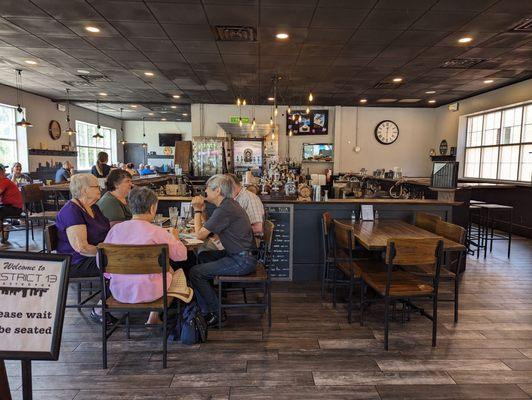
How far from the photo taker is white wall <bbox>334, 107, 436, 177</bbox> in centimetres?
1098

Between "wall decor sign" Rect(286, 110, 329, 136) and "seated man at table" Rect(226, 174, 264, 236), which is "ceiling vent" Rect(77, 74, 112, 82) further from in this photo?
"seated man at table" Rect(226, 174, 264, 236)

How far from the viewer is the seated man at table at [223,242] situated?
10.0 ft

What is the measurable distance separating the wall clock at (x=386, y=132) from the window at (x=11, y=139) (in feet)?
32.9

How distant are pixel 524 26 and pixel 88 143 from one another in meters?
13.9

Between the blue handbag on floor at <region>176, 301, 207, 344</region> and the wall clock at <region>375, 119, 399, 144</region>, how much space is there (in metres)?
9.46

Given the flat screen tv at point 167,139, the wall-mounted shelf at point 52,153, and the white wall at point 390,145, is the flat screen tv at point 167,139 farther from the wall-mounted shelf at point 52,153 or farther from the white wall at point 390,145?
the white wall at point 390,145

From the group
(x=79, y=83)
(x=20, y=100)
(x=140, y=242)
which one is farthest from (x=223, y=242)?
(x=20, y=100)

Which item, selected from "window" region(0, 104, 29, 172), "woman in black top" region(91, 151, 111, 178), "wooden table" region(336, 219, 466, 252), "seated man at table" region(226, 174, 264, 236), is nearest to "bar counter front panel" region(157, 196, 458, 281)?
"wooden table" region(336, 219, 466, 252)

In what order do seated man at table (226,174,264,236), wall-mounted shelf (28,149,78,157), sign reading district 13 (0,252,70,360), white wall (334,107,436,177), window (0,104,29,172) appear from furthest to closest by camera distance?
white wall (334,107,436,177) < wall-mounted shelf (28,149,78,157) < window (0,104,29,172) < seated man at table (226,174,264,236) < sign reading district 13 (0,252,70,360)

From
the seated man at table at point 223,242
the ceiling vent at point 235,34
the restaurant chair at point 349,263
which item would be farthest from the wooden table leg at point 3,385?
the ceiling vent at point 235,34

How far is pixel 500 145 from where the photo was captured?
818cm

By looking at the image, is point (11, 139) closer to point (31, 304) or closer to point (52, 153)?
point (52, 153)

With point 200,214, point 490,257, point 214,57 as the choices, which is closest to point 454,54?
point 490,257

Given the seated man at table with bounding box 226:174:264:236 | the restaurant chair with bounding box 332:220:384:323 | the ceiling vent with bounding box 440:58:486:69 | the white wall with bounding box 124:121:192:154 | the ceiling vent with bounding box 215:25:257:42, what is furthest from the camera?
the white wall with bounding box 124:121:192:154
